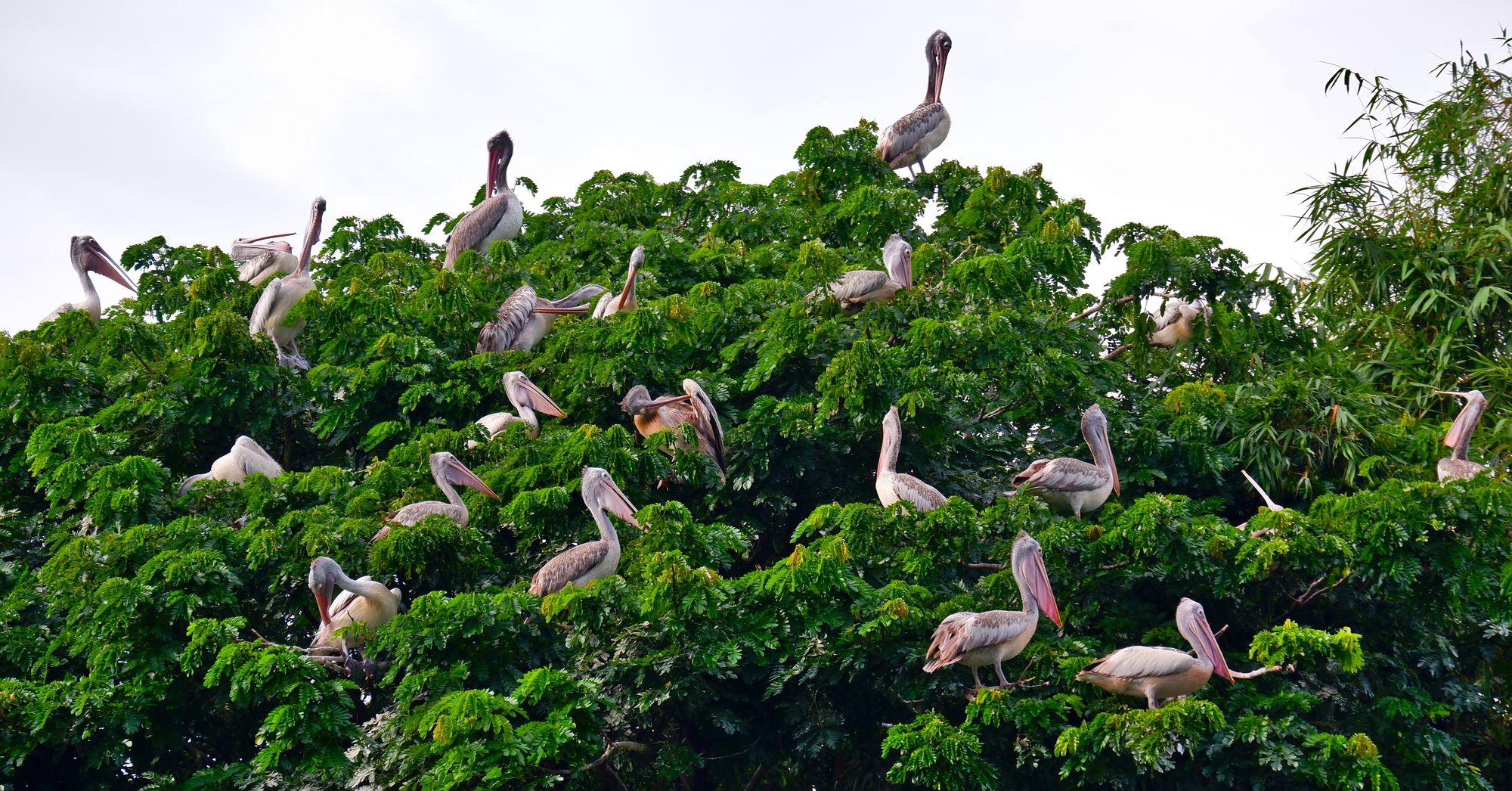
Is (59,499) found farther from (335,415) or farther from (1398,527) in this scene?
(1398,527)

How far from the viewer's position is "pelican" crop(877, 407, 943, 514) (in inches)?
402

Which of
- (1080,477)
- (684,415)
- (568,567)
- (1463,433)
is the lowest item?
(1463,433)

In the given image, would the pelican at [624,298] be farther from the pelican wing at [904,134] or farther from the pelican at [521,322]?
the pelican wing at [904,134]

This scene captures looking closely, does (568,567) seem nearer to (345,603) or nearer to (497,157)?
(345,603)

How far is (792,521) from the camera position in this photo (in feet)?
39.8

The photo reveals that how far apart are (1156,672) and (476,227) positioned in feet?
30.1

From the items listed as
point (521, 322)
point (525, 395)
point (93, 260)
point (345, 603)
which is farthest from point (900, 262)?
point (93, 260)

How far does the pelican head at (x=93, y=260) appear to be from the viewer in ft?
51.6

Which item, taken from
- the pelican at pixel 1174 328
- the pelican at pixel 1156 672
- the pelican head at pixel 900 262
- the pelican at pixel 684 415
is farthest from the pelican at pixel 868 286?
the pelican at pixel 1156 672

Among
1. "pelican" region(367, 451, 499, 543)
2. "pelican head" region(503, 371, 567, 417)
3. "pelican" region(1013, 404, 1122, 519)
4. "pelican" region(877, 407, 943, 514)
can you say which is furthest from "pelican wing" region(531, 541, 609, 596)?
"pelican" region(1013, 404, 1122, 519)

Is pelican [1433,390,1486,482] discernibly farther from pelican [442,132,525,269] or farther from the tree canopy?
pelican [442,132,525,269]

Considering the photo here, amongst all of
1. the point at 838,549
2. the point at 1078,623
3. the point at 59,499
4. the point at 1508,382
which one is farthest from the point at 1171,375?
the point at 59,499

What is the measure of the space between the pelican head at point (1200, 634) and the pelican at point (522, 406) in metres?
4.98

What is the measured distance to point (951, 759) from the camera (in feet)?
27.6
